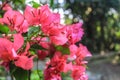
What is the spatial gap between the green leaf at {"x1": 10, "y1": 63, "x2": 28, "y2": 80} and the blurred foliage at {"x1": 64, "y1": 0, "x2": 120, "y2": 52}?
8014mm

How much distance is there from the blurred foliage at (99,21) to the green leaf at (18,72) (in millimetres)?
8014

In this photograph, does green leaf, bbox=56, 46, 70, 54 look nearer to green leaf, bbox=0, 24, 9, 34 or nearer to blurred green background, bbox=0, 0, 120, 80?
green leaf, bbox=0, 24, 9, 34

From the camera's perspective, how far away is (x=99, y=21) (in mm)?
10023

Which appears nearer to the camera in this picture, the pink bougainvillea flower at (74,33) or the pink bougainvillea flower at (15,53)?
the pink bougainvillea flower at (15,53)

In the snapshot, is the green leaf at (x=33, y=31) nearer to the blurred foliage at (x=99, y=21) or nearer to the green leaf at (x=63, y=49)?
the green leaf at (x=63, y=49)

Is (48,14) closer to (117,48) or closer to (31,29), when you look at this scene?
(31,29)

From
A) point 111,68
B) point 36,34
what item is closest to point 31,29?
point 36,34

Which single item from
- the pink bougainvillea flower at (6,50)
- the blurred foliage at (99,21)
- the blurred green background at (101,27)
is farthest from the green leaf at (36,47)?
the blurred foliage at (99,21)

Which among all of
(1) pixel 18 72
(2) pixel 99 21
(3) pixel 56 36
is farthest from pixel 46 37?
(2) pixel 99 21

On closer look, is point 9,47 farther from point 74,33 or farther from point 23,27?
point 74,33

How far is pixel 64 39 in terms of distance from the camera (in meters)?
1.14

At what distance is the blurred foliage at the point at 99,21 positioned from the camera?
31.1 feet

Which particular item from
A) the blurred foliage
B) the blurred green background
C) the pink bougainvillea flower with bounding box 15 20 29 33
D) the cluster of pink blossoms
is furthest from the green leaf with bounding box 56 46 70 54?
the blurred foliage

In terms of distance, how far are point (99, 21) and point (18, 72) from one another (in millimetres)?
9008
